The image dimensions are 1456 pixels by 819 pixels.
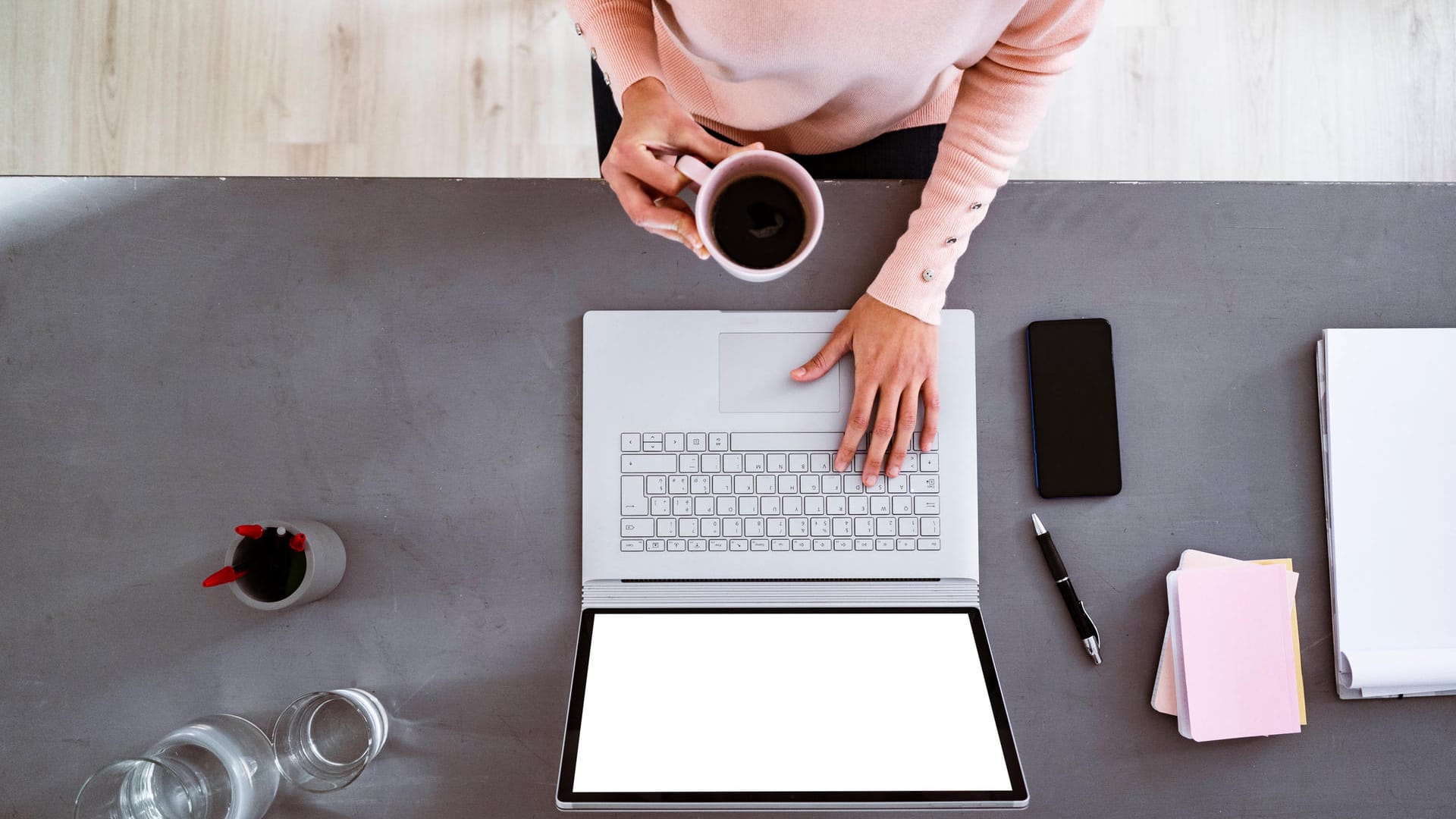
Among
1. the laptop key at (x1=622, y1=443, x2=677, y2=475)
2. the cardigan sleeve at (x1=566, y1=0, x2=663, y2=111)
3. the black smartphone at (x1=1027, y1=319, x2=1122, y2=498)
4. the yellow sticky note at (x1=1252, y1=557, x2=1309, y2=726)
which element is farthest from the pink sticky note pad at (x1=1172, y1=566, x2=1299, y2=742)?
the cardigan sleeve at (x1=566, y1=0, x2=663, y2=111)

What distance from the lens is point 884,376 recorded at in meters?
0.75

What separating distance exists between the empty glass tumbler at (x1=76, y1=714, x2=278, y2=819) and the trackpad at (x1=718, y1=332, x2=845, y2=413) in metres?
0.56

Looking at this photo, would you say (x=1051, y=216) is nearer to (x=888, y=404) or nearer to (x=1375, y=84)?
(x=888, y=404)

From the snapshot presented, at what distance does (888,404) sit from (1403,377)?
551 millimetres

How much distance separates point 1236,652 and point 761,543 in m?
0.49

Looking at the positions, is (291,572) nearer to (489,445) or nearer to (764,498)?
(489,445)

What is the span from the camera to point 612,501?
2.52 feet

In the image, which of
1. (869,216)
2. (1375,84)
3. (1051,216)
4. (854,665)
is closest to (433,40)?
(869,216)

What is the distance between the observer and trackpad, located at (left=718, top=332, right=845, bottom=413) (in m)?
0.78

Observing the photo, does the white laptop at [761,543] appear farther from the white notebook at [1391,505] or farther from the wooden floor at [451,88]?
the wooden floor at [451,88]

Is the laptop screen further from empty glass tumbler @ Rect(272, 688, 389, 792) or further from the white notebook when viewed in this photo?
the white notebook

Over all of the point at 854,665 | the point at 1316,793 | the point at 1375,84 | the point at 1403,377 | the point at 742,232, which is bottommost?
the point at 1316,793

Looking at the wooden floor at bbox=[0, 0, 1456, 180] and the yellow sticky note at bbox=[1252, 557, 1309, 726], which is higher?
the wooden floor at bbox=[0, 0, 1456, 180]

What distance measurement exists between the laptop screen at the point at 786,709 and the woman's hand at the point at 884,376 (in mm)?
162
